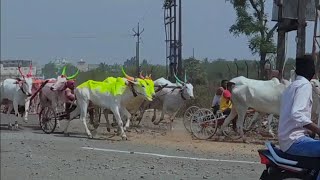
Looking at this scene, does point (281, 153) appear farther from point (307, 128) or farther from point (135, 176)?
point (135, 176)

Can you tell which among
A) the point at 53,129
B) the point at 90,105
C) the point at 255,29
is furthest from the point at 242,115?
the point at 255,29

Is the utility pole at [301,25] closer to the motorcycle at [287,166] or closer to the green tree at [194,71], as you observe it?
the motorcycle at [287,166]

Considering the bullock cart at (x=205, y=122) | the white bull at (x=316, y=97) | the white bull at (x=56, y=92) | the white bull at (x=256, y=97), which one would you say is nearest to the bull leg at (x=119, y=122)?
the bullock cart at (x=205, y=122)

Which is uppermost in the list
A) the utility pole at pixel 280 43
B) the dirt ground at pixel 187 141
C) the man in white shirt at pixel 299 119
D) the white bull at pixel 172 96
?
the utility pole at pixel 280 43

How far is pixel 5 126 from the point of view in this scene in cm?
2023

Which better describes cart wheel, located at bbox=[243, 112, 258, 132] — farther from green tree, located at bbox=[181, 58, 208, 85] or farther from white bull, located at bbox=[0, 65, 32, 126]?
green tree, located at bbox=[181, 58, 208, 85]

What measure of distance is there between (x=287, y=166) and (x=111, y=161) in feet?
19.7

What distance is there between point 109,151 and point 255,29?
19733mm

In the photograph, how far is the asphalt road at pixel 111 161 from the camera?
32.4ft

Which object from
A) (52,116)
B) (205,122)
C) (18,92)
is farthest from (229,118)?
(18,92)

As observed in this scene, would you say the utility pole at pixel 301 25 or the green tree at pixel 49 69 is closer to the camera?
the utility pole at pixel 301 25

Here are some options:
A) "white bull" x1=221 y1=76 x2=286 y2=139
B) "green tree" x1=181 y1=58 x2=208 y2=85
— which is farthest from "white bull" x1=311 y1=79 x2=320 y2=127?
"green tree" x1=181 y1=58 x2=208 y2=85

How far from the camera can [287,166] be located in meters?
5.95

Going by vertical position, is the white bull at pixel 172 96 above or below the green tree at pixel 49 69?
below
